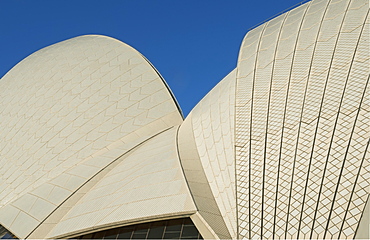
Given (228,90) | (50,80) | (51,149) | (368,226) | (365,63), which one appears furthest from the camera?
(50,80)

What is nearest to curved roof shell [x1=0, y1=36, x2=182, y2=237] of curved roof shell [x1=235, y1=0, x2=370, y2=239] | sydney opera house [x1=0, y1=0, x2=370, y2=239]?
sydney opera house [x1=0, y1=0, x2=370, y2=239]

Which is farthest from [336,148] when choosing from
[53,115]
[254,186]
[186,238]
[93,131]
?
[53,115]

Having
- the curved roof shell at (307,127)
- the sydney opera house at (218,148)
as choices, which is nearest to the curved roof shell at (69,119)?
the sydney opera house at (218,148)

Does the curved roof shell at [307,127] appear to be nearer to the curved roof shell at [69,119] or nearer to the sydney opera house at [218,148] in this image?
the sydney opera house at [218,148]

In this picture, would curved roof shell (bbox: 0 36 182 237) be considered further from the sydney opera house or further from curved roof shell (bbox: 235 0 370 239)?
curved roof shell (bbox: 235 0 370 239)

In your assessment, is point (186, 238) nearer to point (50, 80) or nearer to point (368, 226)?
point (368, 226)

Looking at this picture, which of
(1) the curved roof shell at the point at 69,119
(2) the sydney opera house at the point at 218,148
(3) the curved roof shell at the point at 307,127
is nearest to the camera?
(3) the curved roof shell at the point at 307,127

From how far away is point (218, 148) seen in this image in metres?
13.0

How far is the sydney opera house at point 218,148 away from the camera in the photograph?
9.39 metres

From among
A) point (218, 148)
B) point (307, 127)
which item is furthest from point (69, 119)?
point (307, 127)

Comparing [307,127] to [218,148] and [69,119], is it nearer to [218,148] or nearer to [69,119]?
[218,148]

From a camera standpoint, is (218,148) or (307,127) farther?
(218,148)

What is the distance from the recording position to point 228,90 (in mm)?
15547

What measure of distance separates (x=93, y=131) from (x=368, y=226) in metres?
14.2
